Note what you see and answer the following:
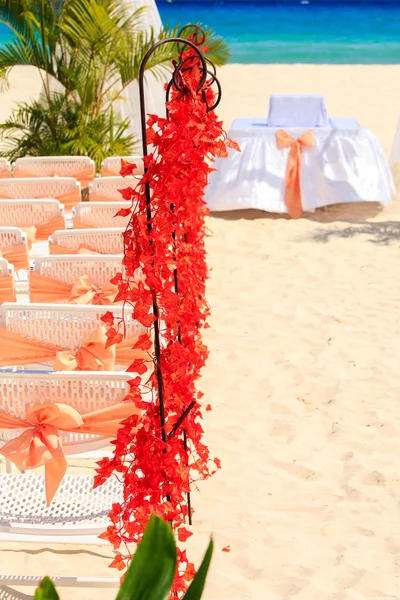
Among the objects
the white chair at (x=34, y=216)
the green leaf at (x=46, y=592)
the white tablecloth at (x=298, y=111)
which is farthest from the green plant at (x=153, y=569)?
the white tablecloth at (x=298, y=111)

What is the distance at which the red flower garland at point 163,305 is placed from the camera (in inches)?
90.7

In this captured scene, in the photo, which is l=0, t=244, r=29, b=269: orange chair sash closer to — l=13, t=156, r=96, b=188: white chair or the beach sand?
the beach sand

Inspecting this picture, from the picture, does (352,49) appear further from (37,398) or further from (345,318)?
(37,398)

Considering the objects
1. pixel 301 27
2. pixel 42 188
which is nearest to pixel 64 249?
pixel 42 188

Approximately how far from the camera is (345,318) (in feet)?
→ 18.0

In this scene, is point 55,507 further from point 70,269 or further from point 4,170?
point 4,170

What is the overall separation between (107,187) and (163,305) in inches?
136

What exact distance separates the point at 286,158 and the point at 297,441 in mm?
4351

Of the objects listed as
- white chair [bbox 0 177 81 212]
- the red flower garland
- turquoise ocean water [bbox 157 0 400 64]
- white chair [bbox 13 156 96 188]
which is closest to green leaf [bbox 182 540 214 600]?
the red flower garland

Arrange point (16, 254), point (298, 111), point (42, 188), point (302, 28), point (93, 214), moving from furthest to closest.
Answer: point (302, 28)
point (298, 111)
point (42, 188)
point (93, 214)
point (16, 254)

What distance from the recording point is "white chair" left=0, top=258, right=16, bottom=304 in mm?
3941

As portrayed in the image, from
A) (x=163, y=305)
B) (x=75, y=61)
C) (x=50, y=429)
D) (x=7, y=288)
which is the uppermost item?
(x=75, y=61)

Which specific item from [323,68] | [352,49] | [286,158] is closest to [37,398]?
[286,158]

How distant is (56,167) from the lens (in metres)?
6.41
